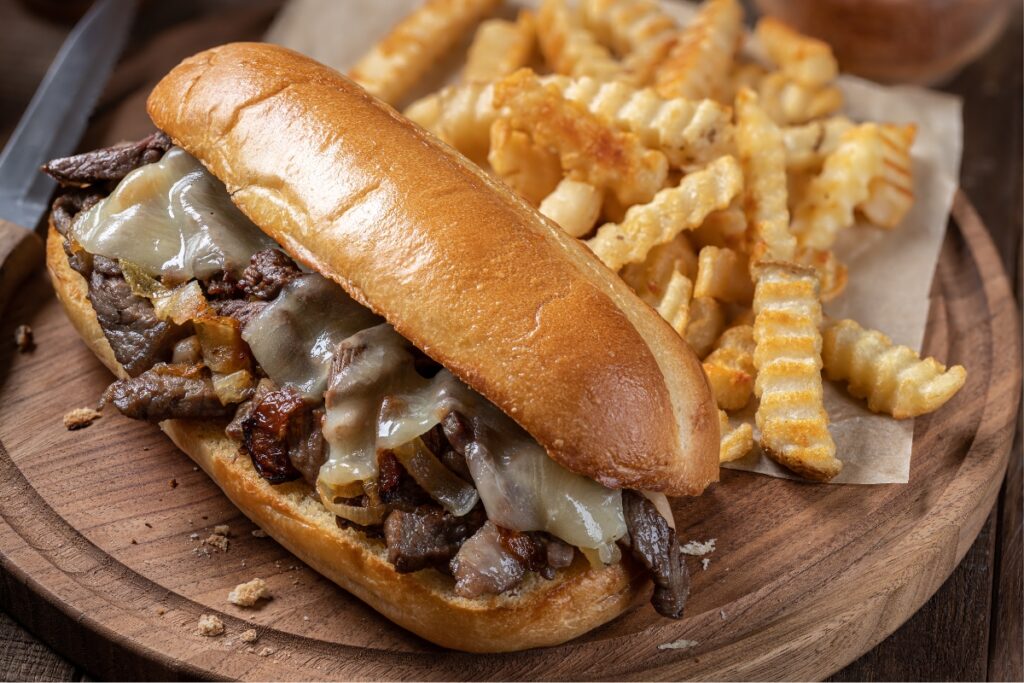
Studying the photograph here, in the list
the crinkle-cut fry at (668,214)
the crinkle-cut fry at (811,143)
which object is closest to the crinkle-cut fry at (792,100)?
the crinkle-cut fry at (811,143)

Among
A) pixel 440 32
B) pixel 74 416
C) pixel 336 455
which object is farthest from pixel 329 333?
pixel 440 32

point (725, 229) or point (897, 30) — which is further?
point (897, 30)

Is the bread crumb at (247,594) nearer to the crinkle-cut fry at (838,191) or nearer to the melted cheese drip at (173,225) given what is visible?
the melted cheese drip at (173,225)

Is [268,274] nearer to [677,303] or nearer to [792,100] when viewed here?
[677,303]

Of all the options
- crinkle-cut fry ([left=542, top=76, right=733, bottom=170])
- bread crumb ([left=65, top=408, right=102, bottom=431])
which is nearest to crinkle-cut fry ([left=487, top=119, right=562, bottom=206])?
crinkle-cut fry ([left=542, top=76, right=733, bottom=170])

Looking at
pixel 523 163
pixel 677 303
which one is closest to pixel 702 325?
pixel 677 303

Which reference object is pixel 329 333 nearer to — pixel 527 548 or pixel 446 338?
pixel 446 338
